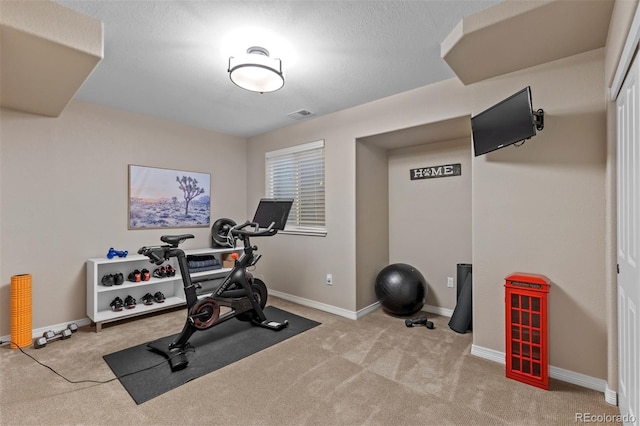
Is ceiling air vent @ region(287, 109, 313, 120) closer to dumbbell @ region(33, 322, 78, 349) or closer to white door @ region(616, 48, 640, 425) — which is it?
white door @ region(616, 48, 640, 425)

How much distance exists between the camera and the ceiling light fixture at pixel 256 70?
2275 mm

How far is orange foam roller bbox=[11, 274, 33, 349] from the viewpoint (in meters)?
2.89

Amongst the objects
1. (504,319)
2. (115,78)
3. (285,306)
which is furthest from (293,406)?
(115,78)

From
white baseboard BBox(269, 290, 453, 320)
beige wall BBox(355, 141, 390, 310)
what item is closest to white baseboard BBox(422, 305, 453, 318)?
white baseboard BBox(269, 290, 453, 320)

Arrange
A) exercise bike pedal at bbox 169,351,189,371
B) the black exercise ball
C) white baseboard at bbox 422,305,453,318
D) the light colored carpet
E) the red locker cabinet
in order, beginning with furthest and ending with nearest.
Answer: white baseboard at bbox 422,305,453,318 < the black exercise ball < exercise bike pedal at bbox 169,351,189,371 < the red locker cabinet < the light colored carpet

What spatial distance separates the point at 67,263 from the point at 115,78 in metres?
2.15

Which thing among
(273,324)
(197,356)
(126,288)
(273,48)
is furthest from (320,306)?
(273,48)

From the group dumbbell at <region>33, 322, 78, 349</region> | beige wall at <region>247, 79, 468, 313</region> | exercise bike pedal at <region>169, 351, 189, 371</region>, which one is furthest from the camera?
beige wall at <region>247, 79, 468, 313</region>

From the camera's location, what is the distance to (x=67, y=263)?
11.1ft

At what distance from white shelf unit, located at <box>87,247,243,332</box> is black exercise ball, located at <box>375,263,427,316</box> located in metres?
2.41

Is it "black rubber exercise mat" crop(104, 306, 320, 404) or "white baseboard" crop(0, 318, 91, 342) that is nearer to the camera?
"black rubber exercise mat" crop(104, 306, 320, 404)

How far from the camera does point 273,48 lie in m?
2.36

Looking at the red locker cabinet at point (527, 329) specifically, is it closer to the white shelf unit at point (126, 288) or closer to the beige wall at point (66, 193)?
the white shelf unit at point (126, 288)

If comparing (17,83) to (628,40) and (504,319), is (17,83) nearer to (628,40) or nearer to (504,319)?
(628,40)
